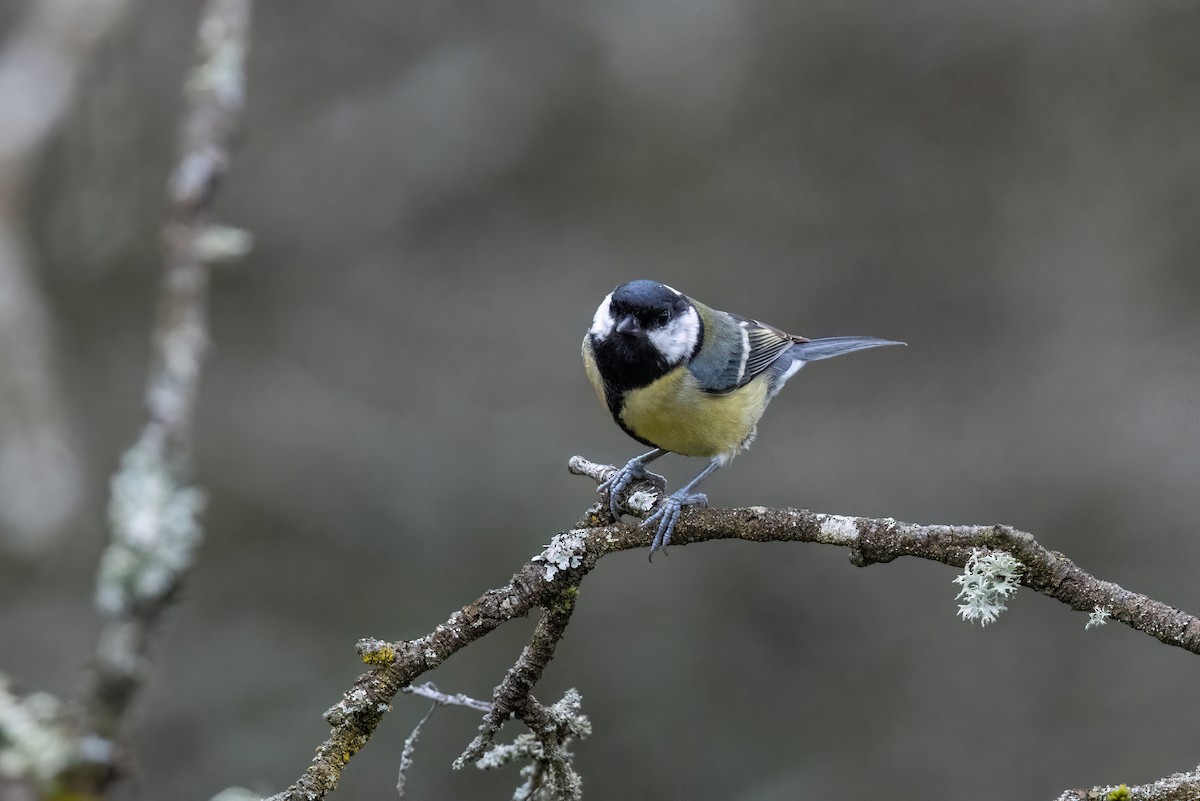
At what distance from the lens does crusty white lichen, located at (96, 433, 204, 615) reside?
897 millimetres

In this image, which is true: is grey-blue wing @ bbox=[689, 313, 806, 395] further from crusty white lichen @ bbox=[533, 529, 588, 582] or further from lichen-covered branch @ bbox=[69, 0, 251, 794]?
lichen-covered branch @ bbox=[69, 0, 251, 794]

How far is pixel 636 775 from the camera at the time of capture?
483 cm

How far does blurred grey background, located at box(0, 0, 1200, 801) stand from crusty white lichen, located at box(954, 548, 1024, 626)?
3.09 metres

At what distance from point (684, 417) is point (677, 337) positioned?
30 cm

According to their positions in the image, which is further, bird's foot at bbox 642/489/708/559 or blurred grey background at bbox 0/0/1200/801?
blurred grey background at bbox 0/0/1200/801

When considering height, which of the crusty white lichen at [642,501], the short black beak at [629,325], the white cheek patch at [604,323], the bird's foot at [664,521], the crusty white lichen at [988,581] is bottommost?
the crusty white lichen at [988,581]

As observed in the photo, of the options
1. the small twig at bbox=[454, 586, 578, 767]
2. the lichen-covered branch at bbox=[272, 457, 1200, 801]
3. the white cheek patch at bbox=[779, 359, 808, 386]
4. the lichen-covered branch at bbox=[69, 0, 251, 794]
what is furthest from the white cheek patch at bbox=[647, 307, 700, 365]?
the lichen-covered branch at bbox=[69, 0, 251, 794]

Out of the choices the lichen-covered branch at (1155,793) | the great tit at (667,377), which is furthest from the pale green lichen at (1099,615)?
the great tit at (667,377)

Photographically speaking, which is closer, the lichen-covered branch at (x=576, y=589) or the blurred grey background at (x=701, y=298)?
the lichen-covered branch at (x=576, y=589)

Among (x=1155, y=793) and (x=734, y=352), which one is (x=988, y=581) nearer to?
(x=1155, y=793)

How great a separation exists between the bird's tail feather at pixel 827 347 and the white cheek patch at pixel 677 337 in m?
0.73

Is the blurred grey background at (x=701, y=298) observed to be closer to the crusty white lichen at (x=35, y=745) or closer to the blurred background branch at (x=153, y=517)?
the blurred background branch at (x=153, y=517)

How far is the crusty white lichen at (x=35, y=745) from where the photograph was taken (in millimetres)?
933

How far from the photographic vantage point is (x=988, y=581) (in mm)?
1808
